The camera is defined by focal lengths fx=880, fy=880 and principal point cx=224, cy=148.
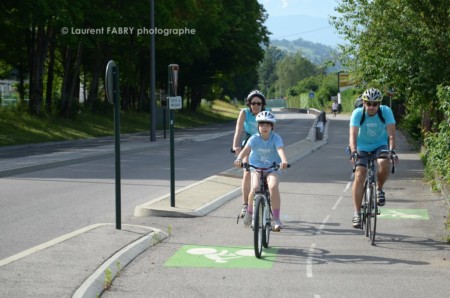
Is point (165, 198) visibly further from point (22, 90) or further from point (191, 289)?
point (22, 90)

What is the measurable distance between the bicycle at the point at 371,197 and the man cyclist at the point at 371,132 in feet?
0.29

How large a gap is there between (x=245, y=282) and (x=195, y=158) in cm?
2007

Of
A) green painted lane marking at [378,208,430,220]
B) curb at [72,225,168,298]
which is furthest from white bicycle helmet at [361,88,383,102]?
A: curb at [72,225,168,298]

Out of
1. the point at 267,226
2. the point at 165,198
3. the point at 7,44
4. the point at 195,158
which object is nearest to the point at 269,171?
the point at 267,226

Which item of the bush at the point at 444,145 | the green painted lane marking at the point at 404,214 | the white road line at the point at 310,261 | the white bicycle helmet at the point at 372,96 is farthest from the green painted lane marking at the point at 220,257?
the bush at the point at 444,145

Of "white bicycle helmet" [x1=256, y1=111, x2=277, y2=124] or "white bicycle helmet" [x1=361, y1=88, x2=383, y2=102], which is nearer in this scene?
"white bicycle helmet" [x1=256, y1=111, x2=277, y2=124]

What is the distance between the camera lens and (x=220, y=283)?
8.34 m

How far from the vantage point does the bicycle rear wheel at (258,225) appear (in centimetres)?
948

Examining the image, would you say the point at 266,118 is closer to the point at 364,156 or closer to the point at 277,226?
the point at 277,226

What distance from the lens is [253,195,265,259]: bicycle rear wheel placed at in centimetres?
948

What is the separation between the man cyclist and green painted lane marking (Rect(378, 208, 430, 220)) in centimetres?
226

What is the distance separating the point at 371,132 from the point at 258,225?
2424 millimetres

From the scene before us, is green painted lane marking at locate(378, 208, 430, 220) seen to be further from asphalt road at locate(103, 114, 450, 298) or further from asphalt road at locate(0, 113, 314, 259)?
asphalt road at locate(0, 113, 314, 259)

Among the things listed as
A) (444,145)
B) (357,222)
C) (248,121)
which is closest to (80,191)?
(248,121)
